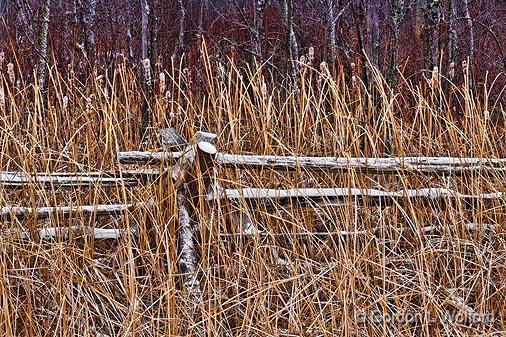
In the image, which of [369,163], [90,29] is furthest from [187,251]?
[90,29]

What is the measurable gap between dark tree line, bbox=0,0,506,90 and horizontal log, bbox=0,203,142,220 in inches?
31.5

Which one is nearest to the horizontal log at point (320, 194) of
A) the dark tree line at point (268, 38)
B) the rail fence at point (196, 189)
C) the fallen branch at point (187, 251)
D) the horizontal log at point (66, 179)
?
the rail fence at point (196, 189)

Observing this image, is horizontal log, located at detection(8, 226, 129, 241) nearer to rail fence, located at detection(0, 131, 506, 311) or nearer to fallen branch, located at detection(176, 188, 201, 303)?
rail fence, located at detection(0, 131, 506, 311)

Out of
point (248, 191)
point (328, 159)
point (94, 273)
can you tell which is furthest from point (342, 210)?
point (94, 273)

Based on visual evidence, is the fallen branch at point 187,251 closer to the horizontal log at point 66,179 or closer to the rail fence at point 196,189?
the rail fence at point 196,189

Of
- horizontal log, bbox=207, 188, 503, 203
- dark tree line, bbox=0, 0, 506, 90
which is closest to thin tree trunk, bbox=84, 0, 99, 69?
dark tree line, bbox=0, 0, 506, 90

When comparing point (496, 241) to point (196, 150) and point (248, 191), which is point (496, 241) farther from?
point (196, 150)

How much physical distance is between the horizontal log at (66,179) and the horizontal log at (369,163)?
319 millimetres

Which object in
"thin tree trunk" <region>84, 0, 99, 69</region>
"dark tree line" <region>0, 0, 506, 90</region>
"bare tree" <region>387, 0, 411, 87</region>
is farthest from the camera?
"thin tree trunk" <region>84, 0, 99, 69</region>

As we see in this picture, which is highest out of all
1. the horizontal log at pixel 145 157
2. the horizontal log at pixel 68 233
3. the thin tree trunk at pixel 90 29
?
the thin tree trunk at pixel 90 29

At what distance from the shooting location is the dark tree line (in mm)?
3551

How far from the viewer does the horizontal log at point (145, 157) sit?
7.61 ft

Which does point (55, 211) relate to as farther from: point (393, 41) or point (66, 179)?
point (393, 41)

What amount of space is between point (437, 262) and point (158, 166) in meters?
1.12
